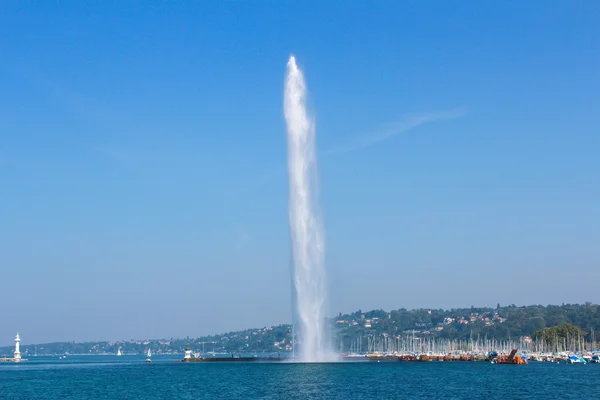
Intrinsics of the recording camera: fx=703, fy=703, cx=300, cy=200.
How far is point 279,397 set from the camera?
60562 millimetres

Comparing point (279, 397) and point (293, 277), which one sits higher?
point (293, 277)

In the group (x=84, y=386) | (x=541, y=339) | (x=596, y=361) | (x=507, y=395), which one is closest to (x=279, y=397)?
(x=507, y=395)

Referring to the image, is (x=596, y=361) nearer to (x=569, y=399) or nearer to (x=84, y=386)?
(x=569, y=399)

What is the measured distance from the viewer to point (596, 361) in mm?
151375

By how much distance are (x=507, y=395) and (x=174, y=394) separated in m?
31.5

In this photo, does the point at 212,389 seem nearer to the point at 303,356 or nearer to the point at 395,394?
the point at 395,394

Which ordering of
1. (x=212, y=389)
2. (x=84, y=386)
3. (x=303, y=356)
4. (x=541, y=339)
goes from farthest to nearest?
1. (x=541, y=339)
2. (x=303, y=356)
3. (x=84, y=386)
4. (x=212, y=389)

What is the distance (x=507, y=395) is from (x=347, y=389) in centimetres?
1493

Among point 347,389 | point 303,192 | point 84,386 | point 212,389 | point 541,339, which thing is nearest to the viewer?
point 347,389

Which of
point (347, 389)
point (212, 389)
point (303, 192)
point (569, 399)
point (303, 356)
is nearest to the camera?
point (569, 399)

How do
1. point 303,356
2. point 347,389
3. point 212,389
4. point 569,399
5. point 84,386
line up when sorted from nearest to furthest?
point 569,399, point 347,389, point 212,389, point 84,386, point 303,356

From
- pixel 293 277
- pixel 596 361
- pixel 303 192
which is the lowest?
pixel 596 361

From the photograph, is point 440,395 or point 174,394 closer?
point 440,395

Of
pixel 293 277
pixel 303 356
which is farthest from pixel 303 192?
pixel 303 356
